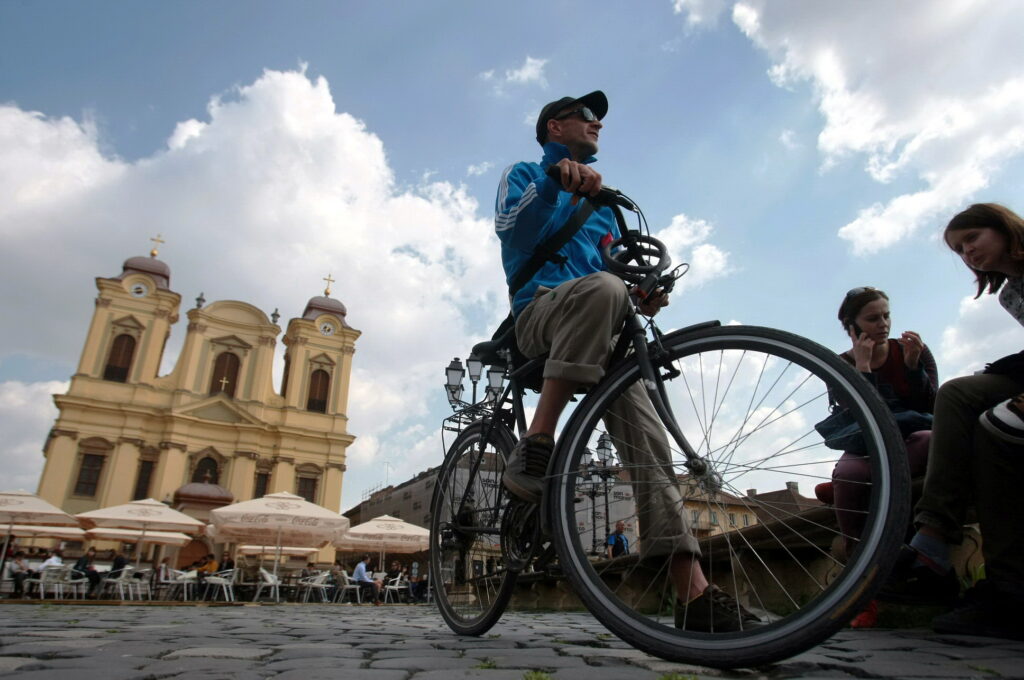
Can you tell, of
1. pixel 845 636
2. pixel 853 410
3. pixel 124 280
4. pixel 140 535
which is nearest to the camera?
pixel 853 410

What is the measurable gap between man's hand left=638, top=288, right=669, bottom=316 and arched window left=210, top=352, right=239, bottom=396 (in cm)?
3899

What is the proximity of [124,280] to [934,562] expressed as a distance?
4094 cm

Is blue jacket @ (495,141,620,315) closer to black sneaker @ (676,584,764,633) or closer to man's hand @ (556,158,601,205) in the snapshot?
man's hand @ (556,158,601,205)

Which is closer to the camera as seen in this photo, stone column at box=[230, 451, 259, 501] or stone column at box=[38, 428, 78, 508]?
stone column at box=[38, 428, 78, 508]

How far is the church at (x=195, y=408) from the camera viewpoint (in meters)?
32.7

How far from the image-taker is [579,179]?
1.98 m

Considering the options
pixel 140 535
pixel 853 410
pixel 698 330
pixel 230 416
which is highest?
pixel 230 416

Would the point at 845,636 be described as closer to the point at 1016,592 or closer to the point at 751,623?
the point at 1016,592

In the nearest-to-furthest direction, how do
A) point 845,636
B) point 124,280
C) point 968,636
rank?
point 968,636 < point 845,636 < point 124,280

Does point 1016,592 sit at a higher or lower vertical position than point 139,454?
lower

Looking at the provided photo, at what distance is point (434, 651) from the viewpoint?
85.5 inches

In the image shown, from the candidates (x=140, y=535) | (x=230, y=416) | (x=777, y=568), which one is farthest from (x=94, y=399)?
(x=777, y=568)

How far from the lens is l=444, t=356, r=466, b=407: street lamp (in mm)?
8211

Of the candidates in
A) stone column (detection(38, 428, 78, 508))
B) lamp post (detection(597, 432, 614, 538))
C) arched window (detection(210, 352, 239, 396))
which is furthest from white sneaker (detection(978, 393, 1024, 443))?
arched window (detection(210, 352, 239, 396))
